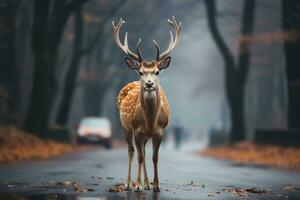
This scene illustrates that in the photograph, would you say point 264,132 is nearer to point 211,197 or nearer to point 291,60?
point 291,60

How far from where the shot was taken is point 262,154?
102ft

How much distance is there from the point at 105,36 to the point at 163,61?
135 feet

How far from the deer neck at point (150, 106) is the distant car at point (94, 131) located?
96.4 feet

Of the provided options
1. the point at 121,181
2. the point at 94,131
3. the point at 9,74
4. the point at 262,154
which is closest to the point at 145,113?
the point at 121,181

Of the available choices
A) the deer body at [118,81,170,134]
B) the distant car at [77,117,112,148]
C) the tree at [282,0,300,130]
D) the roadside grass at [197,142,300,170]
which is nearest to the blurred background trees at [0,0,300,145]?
the tree at [282,0,300,130]

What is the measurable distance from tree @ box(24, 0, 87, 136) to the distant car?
34.6ft

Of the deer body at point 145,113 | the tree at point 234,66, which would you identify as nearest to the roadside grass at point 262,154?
the tree at point 234,66

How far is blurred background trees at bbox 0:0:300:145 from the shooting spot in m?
32.5

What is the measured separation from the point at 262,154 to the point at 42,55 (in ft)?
32.2

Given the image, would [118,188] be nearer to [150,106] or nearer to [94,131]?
Answer: [150,106]

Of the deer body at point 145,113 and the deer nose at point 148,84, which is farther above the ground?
the deer nose at point 148,84

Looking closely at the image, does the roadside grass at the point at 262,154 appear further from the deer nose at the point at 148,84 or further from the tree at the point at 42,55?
the deer nose at the point at 148,84

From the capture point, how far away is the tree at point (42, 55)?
104 ft

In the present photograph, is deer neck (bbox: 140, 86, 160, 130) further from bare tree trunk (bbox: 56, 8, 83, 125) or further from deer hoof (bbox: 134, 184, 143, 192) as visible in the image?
bare tree trunk (bbox: 56, 8, 83, 125)
